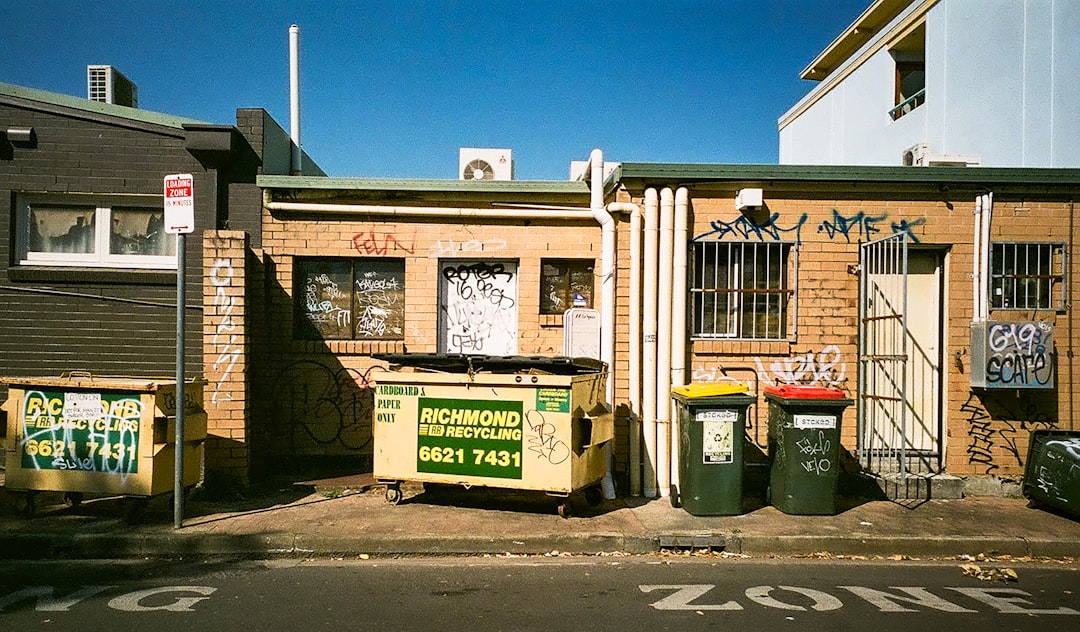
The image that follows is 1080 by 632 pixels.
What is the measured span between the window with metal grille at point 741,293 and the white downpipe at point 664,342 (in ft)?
1.54

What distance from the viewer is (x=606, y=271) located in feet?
27.5

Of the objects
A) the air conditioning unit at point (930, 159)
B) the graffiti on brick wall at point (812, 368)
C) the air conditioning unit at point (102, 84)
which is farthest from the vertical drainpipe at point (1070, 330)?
the air conditioning unit at point (102, 84)

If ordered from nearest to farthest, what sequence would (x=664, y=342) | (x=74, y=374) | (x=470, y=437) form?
(x=470, y=437) < (x=74, y=374) < (x=664, y=342)

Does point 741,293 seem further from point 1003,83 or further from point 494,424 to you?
point 1003,83

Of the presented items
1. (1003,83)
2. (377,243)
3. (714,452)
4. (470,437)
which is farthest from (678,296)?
(1003,83)

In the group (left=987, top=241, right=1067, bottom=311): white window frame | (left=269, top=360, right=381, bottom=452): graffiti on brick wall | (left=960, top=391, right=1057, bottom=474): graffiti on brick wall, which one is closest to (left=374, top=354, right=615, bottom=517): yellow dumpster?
(left=269, top=360, right=381, bottom=452): graffiti on brick wall

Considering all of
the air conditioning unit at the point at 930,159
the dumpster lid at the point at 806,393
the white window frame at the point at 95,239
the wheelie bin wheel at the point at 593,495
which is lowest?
the wheelie bin wheel at the point at 593,495

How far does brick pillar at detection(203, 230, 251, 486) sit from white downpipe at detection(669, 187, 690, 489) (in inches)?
187

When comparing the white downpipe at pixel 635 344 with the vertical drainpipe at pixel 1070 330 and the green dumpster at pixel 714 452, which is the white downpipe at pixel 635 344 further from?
the vertical drainpipe at pixel 1070 330

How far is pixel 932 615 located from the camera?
5012mm

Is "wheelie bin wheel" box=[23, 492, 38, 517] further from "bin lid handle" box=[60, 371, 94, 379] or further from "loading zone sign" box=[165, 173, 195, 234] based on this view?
"loading zone sign" box=[165, 173, 195, 234]

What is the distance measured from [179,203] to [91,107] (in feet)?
11.0

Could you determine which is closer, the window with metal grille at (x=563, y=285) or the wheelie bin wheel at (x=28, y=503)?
the wheelie bin wheel at (x=28, y=503)

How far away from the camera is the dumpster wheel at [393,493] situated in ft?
25.3
